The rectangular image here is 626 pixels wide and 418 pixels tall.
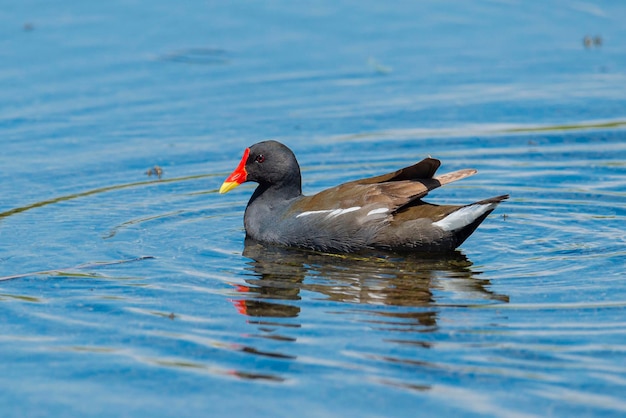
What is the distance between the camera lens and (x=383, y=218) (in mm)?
7547

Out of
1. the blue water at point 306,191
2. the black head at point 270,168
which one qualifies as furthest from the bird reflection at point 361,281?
the black head at point 270,168

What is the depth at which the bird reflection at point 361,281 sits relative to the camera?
6.44 meters

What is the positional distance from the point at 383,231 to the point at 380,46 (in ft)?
19.6

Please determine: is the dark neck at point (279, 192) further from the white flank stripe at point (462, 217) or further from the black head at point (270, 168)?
the white flank stripe at point (462, 217)

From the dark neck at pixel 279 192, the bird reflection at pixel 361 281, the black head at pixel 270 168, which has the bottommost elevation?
the bird reflection at pixel 361 281

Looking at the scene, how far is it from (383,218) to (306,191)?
1813 mm

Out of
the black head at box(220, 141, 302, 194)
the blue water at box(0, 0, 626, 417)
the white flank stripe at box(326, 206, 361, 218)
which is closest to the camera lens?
the blue water at box(0, 0, 626, 417)

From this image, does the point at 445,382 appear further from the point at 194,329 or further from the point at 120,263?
the point at 120,263

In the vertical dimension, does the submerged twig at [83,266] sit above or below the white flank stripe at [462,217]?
below

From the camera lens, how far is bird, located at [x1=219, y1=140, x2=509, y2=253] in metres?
7.44

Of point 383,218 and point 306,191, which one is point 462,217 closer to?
point 383,218

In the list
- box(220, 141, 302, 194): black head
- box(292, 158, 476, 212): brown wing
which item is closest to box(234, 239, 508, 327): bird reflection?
box(292, 158, 476, 212): brown wing

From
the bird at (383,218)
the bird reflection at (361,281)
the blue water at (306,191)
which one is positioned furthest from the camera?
the bird at (383,218)

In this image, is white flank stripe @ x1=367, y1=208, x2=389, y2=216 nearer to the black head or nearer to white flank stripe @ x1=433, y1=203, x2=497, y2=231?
white flank stripe @ x1=433, y1=203, x2=497, y2=231
